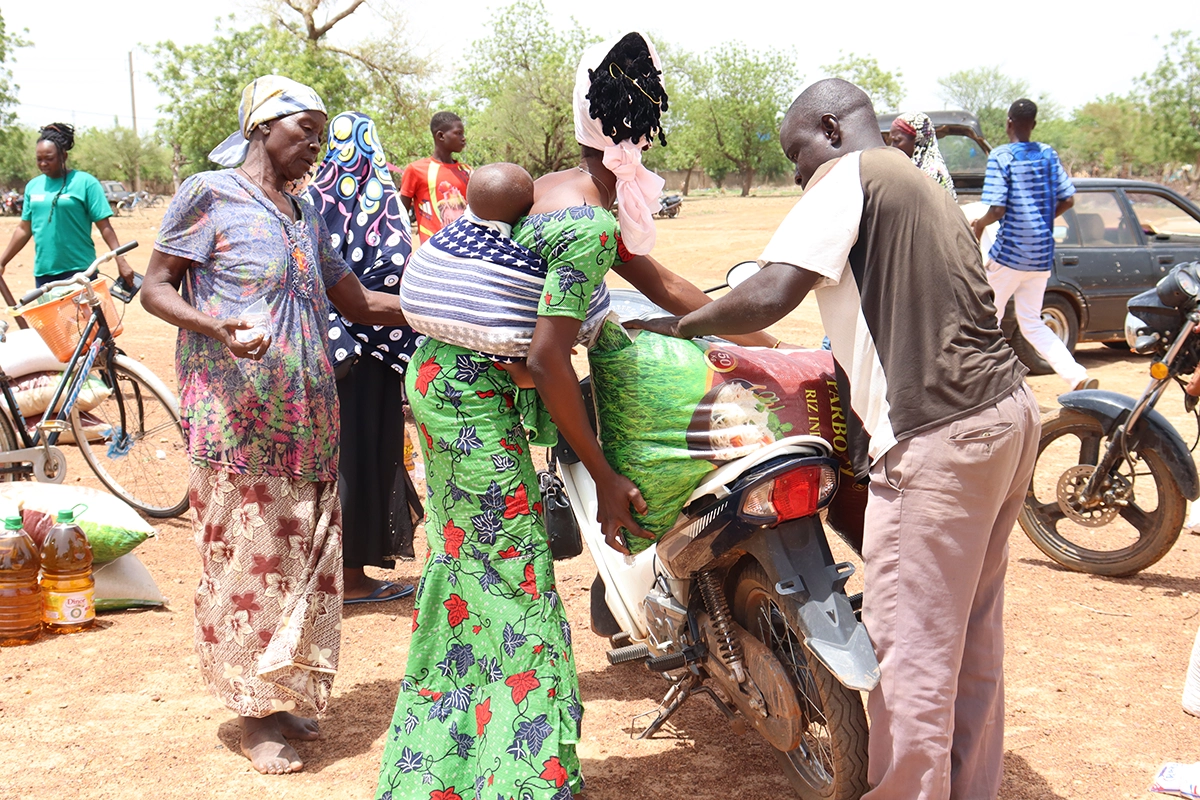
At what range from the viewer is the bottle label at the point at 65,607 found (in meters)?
4.34

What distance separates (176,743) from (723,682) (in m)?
1.83

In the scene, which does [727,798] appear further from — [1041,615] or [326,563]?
[1041,615]

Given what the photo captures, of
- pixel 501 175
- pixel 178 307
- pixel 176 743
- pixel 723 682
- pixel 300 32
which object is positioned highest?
pixel 300 32

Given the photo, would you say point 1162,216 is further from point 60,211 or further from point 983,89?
point 983,89

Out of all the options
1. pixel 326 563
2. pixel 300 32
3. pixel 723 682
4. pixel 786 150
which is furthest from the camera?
pixel 300 32

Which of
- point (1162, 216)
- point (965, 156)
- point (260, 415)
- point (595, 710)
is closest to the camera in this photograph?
point (260, 415)

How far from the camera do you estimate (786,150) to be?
8.97 ft

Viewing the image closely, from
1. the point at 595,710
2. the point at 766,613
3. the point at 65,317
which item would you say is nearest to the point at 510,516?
the point at 766,613

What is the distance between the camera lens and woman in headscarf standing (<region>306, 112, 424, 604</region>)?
4.52m

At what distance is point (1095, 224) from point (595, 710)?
8904 mm

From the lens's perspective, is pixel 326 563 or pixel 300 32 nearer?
pixel 326 563

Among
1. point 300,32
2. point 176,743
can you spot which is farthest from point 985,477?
point 300,32

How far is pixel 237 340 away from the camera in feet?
9.92

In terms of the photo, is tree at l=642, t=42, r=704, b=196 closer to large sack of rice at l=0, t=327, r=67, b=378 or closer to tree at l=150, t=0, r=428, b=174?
tree at l=150, t=0, r=428, b=174
